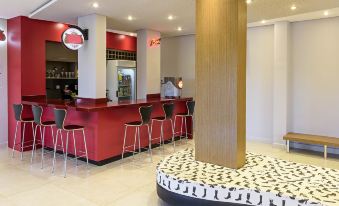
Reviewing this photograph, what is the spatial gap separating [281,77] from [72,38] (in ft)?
14.4

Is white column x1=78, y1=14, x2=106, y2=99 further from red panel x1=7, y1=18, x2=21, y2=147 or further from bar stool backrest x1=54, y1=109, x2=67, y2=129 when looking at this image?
red panel x1=7, y1=18, x2=21, y2=147

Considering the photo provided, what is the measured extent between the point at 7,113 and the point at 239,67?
5.35 meters

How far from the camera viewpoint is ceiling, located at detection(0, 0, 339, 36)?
14.8ft

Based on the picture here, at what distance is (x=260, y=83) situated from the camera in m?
6.71

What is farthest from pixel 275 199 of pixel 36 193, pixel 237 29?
pixel 36 193

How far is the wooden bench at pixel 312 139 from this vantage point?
535 centimetres

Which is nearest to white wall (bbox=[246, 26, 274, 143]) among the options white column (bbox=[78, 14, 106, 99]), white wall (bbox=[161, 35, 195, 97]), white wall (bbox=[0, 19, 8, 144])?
white wall (bbox=[161, 35, 195, 97])

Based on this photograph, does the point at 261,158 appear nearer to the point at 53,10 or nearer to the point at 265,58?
the point at 265,58

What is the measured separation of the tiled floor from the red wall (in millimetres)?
1388

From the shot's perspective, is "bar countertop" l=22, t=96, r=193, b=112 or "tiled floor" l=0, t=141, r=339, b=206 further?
"bar countertop" l=22, t=96, r=193, b=112

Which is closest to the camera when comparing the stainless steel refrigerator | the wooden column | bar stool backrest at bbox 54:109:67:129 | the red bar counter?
the wooden column

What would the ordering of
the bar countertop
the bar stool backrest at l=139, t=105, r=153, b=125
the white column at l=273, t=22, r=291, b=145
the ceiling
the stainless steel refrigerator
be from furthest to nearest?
the stainless steel refrigerator
the white column at l=273, t=22, r=291, b=145
the bar stool backrest at l=139, t=105, r=153, b=125
the bar countertop
the ceiling

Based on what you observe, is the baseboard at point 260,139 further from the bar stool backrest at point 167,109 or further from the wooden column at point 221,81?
the wooden column at point 221,81

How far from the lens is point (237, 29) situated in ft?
10.5
